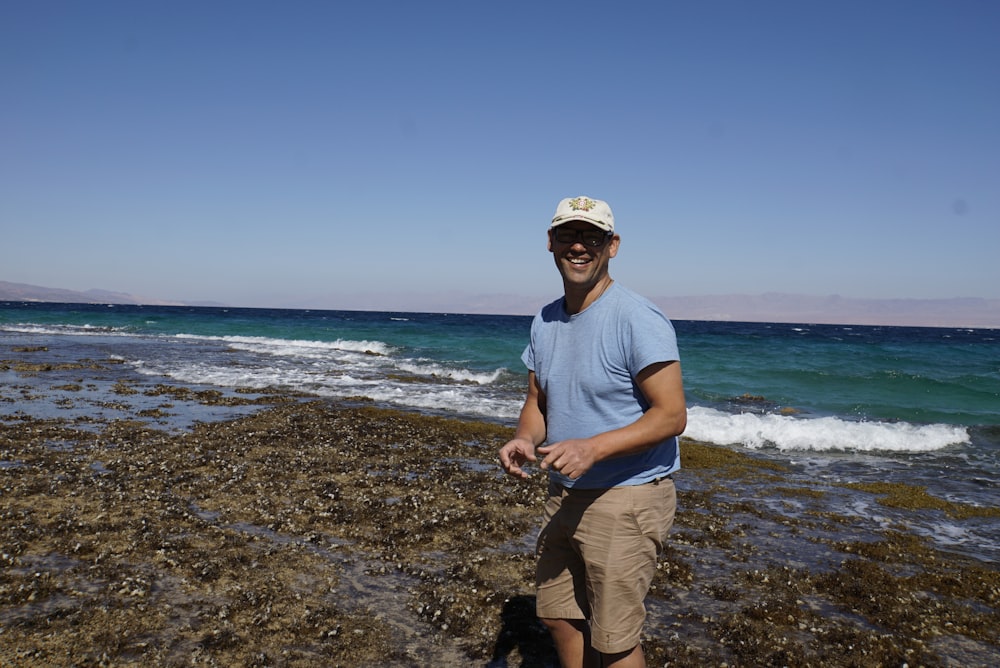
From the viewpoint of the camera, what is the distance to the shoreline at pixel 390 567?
6391 mm

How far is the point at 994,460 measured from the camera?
17969 millimetres

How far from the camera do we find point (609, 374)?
3.65 m

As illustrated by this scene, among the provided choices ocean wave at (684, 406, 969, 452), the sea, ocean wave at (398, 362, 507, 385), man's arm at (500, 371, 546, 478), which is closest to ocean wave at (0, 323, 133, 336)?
the sea

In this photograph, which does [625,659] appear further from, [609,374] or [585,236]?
[585,236]

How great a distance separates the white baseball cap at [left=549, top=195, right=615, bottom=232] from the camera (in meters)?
3.69

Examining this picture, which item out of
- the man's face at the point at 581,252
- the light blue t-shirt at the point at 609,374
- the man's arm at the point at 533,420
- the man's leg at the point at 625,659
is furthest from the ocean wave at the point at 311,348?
the man's leg at the point at 625,659

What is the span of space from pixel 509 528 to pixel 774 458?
10245 mm

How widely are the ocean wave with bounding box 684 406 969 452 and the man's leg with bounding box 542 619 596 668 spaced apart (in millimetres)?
16013

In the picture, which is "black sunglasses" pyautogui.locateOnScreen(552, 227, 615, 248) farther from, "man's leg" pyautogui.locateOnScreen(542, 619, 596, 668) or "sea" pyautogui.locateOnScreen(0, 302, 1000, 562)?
"sea" pyautogui.locateOnScreen(0, 302, 1000, 562)

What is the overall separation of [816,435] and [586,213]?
62.2ft

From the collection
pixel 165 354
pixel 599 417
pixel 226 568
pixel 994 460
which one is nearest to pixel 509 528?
pixel 226 568

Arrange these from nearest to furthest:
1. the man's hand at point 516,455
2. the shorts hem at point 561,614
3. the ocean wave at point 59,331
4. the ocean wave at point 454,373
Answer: the man's hand at point 516,455 → the shorts hem at point 561,614 → the ocean wave at point 454,373 → the ocean wave at point 59,331

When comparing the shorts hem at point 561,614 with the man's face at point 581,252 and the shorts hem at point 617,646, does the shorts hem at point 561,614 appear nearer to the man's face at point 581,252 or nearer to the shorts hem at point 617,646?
the shorts hem at point 617,646

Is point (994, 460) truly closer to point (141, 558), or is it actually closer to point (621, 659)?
point (621, 659)
